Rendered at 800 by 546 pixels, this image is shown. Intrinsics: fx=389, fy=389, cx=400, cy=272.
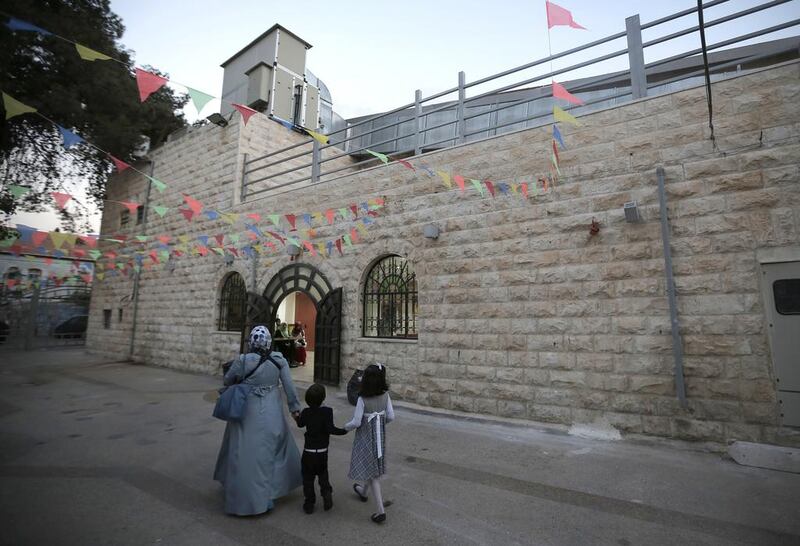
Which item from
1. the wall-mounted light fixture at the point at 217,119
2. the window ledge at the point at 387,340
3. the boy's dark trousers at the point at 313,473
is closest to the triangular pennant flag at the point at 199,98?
the boy's dark trousers at the point at 313,473

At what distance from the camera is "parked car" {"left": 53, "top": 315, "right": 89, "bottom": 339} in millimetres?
19000

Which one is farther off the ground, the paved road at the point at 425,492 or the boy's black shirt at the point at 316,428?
the boy's black shirt at the point at 316,428

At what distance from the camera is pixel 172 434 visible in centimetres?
522

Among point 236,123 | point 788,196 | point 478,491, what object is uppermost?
point 236,123

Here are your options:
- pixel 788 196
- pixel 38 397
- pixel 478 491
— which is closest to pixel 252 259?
pixel 38 397

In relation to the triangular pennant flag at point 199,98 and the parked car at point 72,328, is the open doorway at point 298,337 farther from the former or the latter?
the parked car at point 72,328

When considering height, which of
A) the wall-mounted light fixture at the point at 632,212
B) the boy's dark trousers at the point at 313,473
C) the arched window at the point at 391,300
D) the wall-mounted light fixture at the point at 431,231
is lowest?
the boy's dark trousers at the point at 313,473

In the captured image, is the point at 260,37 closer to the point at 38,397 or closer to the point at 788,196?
the point at 38,397

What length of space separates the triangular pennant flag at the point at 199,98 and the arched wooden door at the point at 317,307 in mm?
4333

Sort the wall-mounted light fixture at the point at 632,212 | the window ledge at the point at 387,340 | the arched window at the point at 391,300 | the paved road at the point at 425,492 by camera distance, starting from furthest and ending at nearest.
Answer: the arched window at the point at 391,300 → the window ledge at the point at 387,340 → the wall-mounted light fixture at the point at 632,212 → the paved road at the point at 425,492

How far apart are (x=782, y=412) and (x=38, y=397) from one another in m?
11.9

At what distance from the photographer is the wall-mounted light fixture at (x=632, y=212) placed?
503 centimetres

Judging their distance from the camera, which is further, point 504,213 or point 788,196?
point 504,213

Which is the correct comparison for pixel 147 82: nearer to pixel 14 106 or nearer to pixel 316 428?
pixel 14 106
